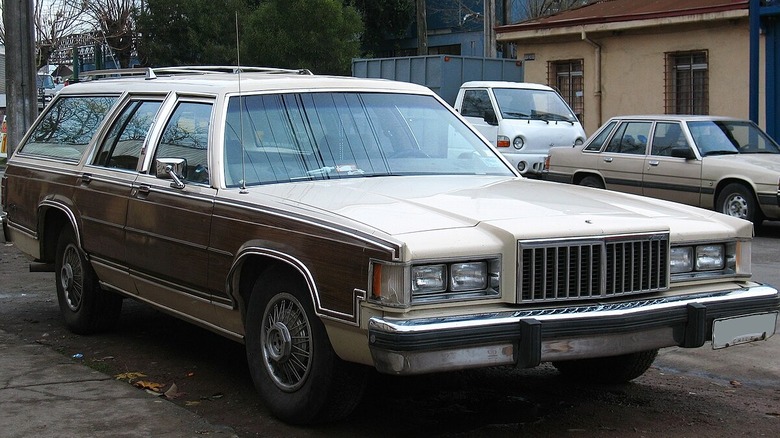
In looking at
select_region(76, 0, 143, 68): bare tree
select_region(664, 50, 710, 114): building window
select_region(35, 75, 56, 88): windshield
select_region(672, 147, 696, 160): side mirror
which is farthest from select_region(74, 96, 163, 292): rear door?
select_region(76, 0, 143, 68): bare tree

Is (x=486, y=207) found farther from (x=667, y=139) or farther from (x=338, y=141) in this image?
(x=667, y=139)

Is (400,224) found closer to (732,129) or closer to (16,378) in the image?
(16,378)

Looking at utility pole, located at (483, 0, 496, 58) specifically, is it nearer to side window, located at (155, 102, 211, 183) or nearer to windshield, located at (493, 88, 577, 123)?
windshield, located at (493, 88, 577, 123)

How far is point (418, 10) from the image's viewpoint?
107 feet

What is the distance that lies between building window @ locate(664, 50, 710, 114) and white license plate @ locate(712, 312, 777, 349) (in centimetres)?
1687

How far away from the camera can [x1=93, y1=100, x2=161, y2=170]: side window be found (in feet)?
21.6

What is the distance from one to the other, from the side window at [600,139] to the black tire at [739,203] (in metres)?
2.05

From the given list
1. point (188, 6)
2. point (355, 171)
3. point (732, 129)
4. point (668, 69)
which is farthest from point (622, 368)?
point (188, 6)

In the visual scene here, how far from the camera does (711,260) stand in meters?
5.11

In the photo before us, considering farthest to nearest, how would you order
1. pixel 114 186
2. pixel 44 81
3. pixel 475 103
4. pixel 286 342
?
pixel 44 81, pixel 475 103, pixel 114 186, pixel 286 342

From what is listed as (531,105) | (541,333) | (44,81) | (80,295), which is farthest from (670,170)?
(44,81)

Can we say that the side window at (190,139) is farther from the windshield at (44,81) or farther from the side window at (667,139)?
the windshield at (44,81)

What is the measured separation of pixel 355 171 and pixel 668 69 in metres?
17.4

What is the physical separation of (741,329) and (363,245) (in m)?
1.86
